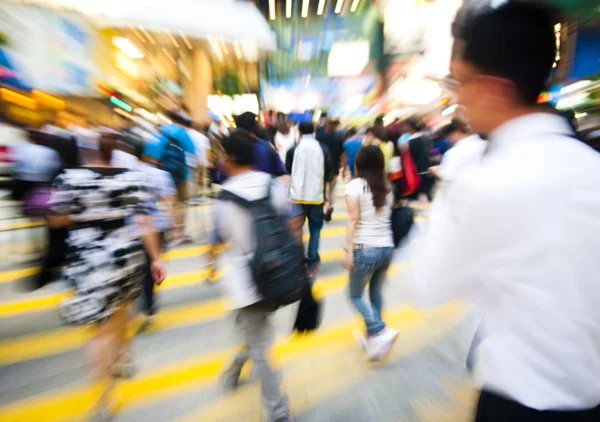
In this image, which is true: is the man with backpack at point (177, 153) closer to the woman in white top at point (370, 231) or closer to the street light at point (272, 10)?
the woman in white top at point (370, 231)

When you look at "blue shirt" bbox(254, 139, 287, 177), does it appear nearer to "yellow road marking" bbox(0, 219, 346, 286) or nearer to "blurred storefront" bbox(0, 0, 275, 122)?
"yellow road marking" bbox(0, 219, 346, 286)

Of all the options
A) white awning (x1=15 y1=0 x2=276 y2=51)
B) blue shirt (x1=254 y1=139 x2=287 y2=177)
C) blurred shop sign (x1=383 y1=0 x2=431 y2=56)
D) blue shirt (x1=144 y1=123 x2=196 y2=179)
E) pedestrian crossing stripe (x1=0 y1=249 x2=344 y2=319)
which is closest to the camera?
blue shirt (x1=254 y1=139 x2=287 y2=177)

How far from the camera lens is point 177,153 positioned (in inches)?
232

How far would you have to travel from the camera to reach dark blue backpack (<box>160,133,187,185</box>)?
5809 mm

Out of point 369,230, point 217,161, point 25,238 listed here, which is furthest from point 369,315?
point 25,238

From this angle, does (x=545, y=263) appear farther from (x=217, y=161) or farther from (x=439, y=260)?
(x=217, y=161)

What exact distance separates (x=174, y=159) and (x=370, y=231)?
13.0 ft

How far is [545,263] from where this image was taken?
0.77 metres

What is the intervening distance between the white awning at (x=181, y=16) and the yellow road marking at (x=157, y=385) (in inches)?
298

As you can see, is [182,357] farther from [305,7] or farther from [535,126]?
[305,7]

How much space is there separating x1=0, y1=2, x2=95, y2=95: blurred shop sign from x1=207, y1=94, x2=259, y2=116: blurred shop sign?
7.72 meters

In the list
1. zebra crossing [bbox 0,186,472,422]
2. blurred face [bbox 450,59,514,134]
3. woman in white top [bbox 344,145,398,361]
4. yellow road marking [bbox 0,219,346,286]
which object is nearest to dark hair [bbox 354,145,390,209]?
woman in white top [bbox 344,145,398,361]

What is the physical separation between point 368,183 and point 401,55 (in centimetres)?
1794

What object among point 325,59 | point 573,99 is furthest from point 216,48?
point 573,99
